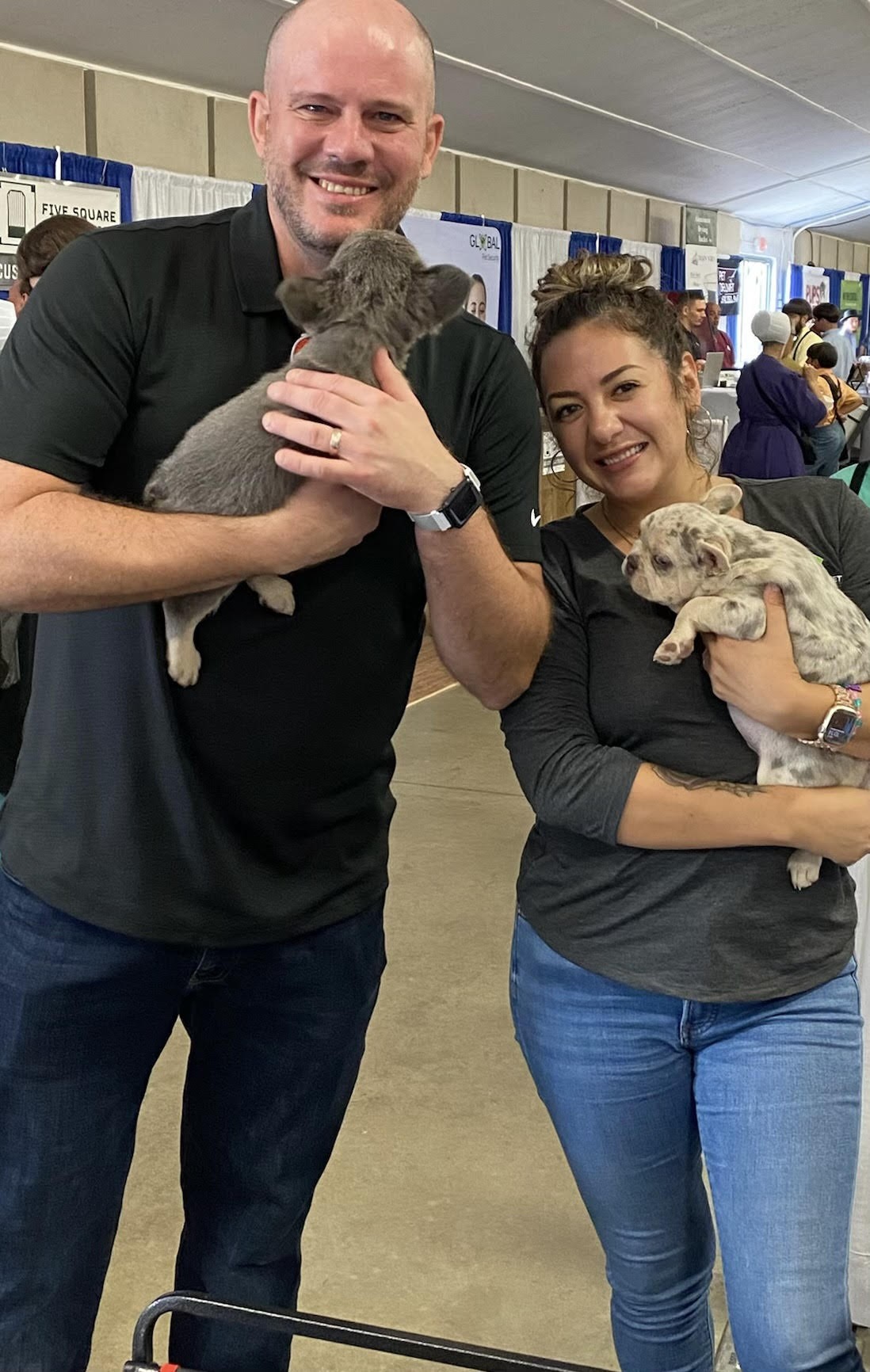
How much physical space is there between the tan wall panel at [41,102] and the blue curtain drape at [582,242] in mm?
5141

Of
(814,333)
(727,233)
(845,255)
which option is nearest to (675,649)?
(814,333)

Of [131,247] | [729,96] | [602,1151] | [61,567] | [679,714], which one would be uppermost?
[729,96]

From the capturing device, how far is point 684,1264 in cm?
165

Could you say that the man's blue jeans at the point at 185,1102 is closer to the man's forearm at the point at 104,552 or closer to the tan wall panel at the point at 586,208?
the man's forearm at the point at 104,552

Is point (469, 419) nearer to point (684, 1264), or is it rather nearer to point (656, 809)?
point (656, 809)

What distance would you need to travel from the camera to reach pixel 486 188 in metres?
9.05

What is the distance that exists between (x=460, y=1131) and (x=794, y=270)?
15.4 metres

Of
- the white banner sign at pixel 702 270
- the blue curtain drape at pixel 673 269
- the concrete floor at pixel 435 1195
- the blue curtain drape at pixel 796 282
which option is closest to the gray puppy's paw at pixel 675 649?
the concrete floor at pixel 435 1195

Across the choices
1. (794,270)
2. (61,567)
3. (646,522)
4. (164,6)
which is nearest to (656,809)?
(646,522)

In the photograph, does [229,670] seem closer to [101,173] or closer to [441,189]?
[101,173]

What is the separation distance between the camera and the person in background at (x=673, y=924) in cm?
150

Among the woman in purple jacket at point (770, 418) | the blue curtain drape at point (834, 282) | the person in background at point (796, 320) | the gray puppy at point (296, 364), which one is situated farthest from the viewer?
the blue curtain drape at point (834, 282)

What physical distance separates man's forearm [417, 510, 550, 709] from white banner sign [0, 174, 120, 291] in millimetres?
4154

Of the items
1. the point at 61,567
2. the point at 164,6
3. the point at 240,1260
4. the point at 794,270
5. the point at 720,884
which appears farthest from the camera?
the point at 794,270
